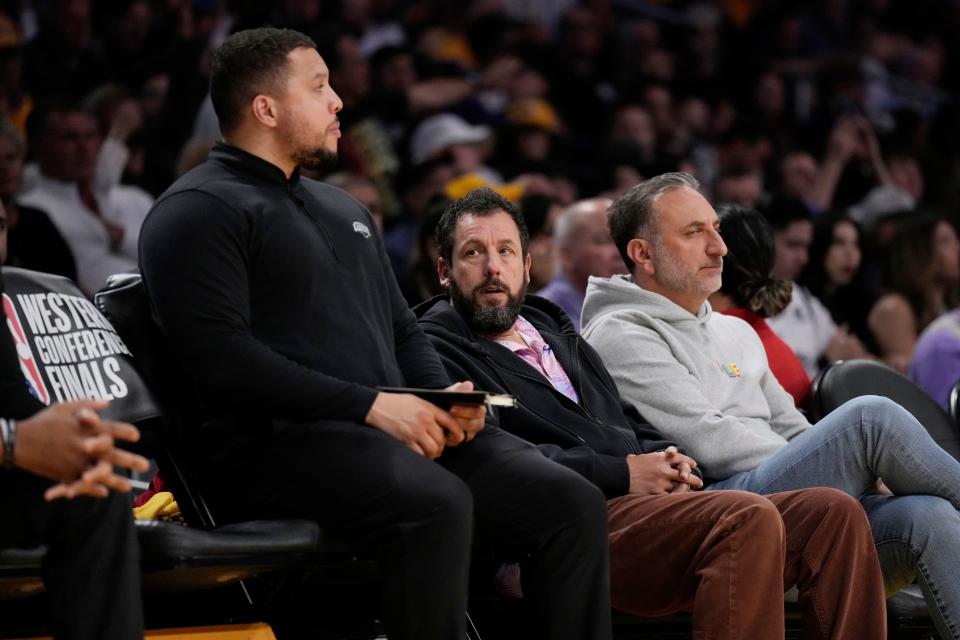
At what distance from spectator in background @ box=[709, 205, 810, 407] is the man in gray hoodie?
0.65 feet

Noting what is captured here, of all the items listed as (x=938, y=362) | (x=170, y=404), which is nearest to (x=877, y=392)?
(x=938, y=362)

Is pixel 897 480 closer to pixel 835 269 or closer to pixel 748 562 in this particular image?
pixel 748 562

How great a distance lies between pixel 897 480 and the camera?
3.19m

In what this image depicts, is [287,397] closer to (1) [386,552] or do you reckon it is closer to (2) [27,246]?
(1) [386,552]

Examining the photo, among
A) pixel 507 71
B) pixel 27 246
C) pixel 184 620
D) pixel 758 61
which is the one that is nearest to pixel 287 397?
pixel 184 620

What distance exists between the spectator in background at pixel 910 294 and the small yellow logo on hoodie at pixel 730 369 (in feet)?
7.06

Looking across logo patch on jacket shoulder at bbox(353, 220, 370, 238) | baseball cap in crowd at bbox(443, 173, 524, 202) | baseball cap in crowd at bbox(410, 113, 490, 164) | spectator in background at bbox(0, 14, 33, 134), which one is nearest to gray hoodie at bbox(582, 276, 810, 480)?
logo patch on jacket shoulder at bbox(353, 220, 370, 238)

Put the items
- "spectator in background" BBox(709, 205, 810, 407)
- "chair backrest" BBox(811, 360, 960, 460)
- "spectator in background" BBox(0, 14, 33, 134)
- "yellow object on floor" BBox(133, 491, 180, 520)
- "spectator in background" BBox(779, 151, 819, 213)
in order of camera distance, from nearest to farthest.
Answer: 1. "yellow object on floor" BBox(133, 491, 180, 520)
2. "chair backrest" BBox(811, 360, 960, 460)
3. "spectator in background" BBox(709, 205, 810, 407)
4. "spectator in background" BBox(0, 14, 33, 134)
5. "spectator in background" BBox(779, 151, 819, 213)

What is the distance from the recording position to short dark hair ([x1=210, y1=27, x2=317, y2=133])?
9.56 ft

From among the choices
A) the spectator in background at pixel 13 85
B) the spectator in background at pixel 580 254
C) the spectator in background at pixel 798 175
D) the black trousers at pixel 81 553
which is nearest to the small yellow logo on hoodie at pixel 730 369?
the spectator in background at pixel 580 254

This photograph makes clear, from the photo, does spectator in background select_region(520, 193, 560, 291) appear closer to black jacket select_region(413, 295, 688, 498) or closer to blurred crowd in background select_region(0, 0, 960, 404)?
blurred crowd in background select_region(0, 0, 960, 404)

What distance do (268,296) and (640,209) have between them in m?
1.31

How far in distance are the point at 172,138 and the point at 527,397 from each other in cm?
311

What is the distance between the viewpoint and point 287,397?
2.59 metres
